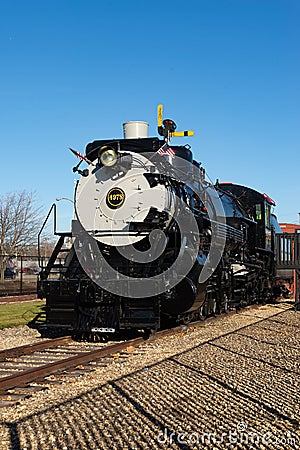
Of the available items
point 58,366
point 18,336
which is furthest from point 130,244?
point 18,336

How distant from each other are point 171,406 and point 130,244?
531 cm

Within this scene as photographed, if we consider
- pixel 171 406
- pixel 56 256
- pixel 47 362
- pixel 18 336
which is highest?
pixel 56 256

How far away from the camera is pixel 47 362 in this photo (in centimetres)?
961

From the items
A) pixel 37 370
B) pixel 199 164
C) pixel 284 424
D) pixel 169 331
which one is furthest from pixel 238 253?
pixel 284 424

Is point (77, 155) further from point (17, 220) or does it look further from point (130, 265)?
point (17, 220)

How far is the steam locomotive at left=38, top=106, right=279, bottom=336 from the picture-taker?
1106 centimetres

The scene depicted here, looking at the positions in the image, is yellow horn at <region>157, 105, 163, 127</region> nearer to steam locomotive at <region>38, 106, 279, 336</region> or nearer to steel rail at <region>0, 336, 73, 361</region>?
steam locomotive at <region>38, 106, 279, 336</region>

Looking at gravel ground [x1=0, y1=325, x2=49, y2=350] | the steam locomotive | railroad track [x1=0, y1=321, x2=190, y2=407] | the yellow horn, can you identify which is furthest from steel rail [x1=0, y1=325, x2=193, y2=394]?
the yellow horn

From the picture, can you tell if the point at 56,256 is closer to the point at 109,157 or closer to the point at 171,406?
the point at 109,157

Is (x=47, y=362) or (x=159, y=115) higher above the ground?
(x=159, y=115)

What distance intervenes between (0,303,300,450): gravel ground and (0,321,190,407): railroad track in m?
0.25

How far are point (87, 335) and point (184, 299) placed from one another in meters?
2.54

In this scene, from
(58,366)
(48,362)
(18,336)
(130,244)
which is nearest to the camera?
(58,366)

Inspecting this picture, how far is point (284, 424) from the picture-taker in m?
5.90
